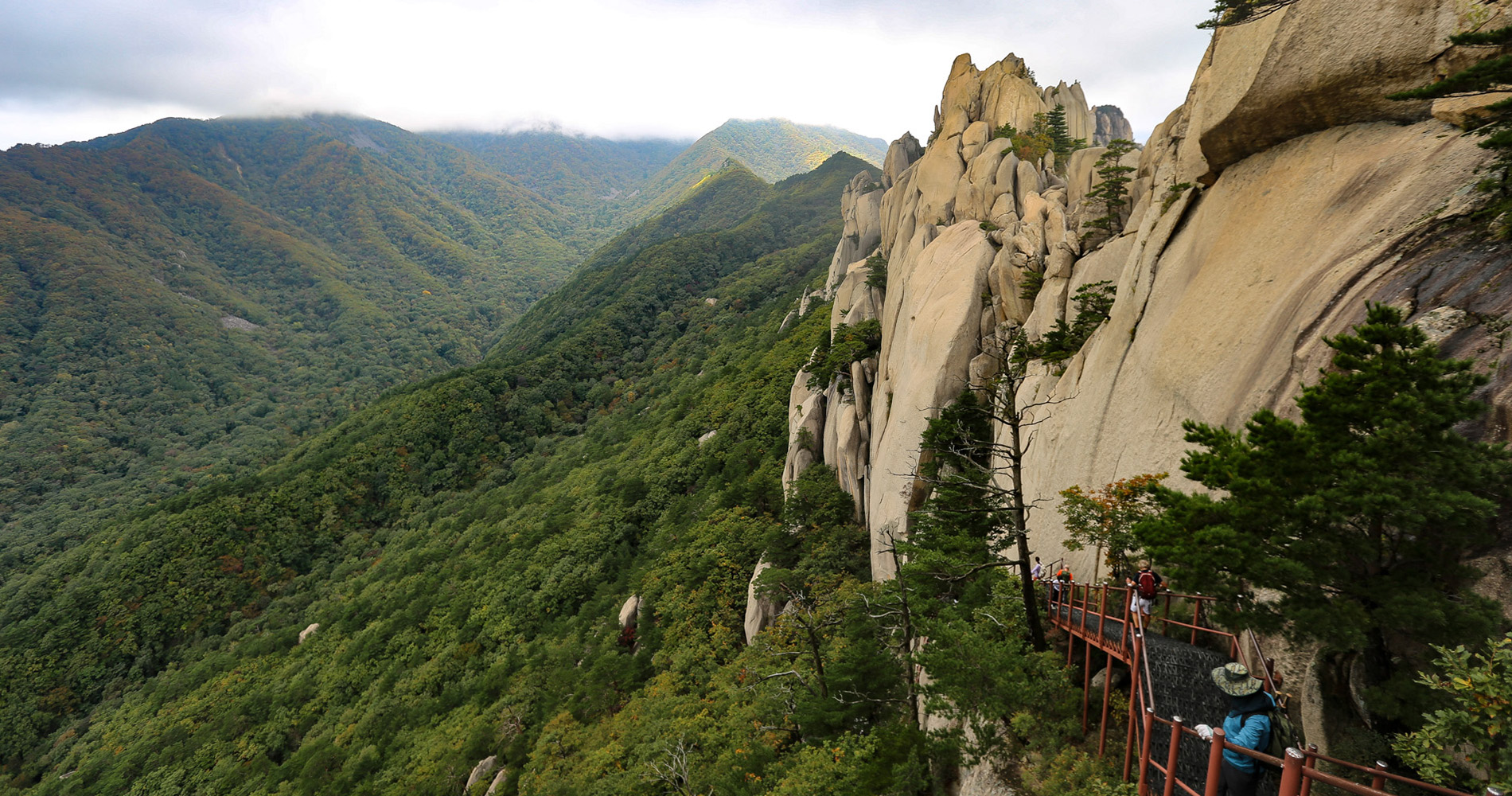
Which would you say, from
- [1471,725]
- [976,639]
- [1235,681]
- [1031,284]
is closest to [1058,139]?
[1031,284]

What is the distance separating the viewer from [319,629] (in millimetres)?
61000

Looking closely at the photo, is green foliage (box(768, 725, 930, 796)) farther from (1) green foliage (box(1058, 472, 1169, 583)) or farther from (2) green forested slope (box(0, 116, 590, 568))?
(2) green forested slope (box(0, 116, 590, 568))

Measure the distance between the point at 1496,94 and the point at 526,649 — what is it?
49774mm

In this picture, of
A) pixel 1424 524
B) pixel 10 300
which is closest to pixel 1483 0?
pixel 1424 524

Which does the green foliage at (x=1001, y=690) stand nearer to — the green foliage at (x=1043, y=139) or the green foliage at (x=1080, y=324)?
the green foliage at (x=1080, y=324)

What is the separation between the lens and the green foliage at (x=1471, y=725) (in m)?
4.64

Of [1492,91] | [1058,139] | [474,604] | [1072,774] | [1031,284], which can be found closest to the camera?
[1492,91]

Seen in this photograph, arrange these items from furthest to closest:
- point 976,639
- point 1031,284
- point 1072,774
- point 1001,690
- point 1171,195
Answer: point 1031,284, point 1171,195, point 976,639, point 1001,690, point 1072,774

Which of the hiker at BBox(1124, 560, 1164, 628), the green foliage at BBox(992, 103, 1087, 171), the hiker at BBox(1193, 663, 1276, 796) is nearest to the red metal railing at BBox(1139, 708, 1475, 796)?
the hiker at BBox(1193, 663, 1276, 796)

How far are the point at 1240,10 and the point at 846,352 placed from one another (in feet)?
78.5

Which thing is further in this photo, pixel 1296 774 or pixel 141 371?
pixel 141 371

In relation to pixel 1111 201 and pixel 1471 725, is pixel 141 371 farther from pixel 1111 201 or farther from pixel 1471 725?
pixel 1471 725

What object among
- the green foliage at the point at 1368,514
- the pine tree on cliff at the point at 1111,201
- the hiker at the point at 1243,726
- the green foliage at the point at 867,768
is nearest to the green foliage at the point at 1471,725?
the green foliage at the point at 1368,514

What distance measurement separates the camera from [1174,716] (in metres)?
4.99
